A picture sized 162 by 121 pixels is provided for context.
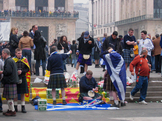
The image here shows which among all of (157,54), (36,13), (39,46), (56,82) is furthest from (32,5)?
(56,82)

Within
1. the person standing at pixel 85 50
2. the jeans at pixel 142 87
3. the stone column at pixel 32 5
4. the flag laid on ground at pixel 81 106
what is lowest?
the flag laid on ground at pixel 81 106

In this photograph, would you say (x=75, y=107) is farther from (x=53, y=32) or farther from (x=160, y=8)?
(x=160, y=8)

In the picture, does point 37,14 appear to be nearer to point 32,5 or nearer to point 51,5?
point 32,5

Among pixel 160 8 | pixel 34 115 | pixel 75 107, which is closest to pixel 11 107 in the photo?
pixel 34 115

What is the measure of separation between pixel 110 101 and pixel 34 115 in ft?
8.94

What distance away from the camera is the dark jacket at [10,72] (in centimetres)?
860

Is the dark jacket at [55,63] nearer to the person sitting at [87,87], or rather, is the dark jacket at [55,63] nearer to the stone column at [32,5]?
the person sitting at [87,87]

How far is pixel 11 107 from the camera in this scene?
8.67 m

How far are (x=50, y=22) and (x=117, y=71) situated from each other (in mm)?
35438

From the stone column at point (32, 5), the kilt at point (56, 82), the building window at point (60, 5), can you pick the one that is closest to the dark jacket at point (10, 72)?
the kilt at point (56, 82)

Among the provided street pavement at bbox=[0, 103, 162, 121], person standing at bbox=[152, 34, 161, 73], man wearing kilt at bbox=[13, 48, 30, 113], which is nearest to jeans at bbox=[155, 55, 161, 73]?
person standing at bbox=[152, 34, 161, 73]

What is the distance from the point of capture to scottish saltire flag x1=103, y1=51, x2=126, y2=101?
397 inches

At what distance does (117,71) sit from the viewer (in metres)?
10.1

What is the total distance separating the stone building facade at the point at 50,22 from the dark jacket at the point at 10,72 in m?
36.0
